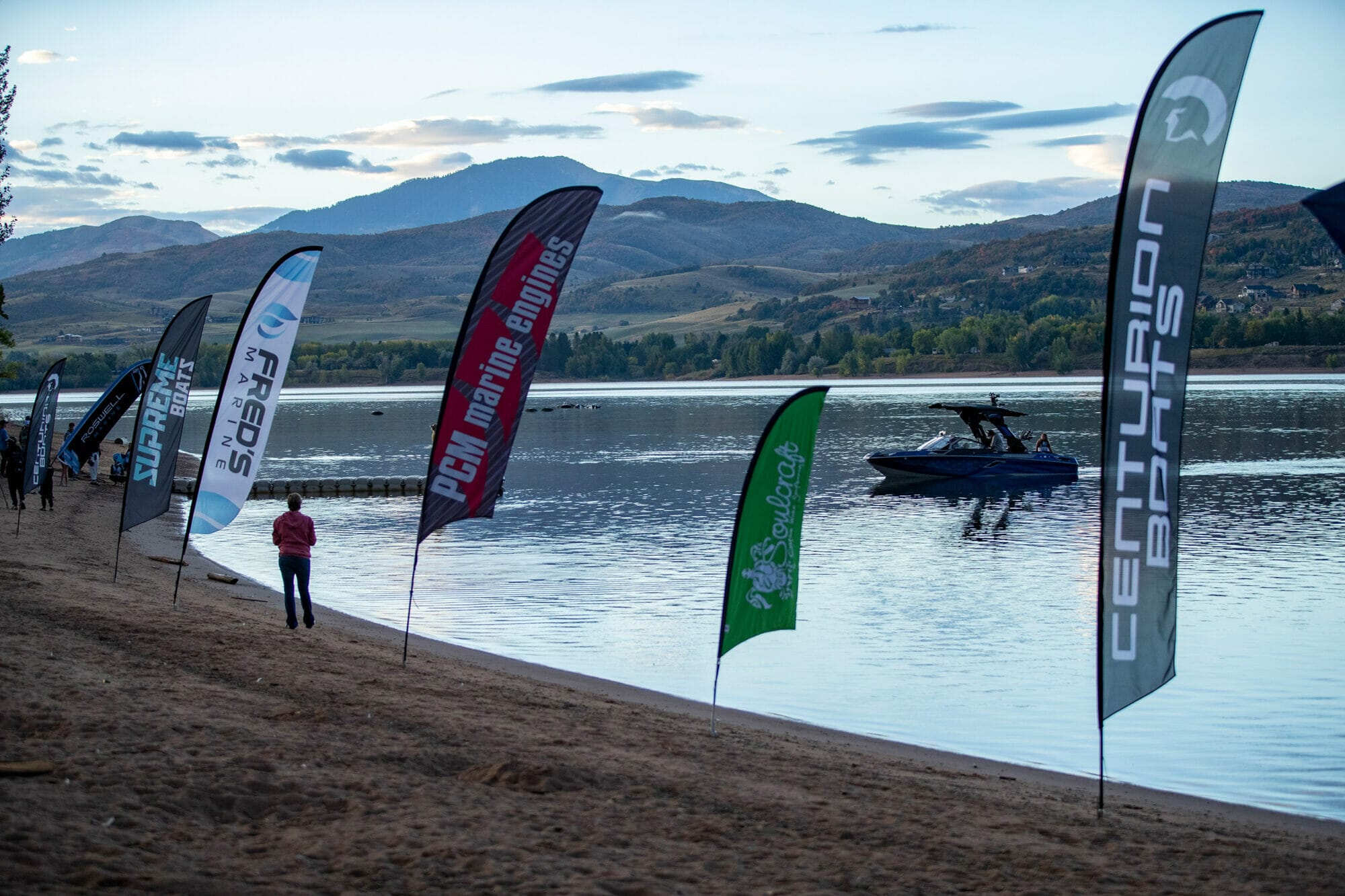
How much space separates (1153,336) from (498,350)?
6.87m

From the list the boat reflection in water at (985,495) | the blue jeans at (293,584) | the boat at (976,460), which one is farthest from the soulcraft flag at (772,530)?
the boat at (976,460)

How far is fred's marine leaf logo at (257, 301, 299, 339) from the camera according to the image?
603 inches

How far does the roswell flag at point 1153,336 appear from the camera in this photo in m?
8.00

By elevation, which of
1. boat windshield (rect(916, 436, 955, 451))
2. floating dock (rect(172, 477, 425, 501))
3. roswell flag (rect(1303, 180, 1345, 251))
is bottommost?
floating dock (rect(172, 477, 425, 501))

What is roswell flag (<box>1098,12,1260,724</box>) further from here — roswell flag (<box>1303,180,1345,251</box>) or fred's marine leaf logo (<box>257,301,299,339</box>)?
fred's marine leaf logo (<box>257,301,299,339</box>)

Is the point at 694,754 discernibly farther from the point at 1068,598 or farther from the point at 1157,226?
the point at 1068,598

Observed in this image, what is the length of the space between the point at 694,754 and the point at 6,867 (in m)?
5.93

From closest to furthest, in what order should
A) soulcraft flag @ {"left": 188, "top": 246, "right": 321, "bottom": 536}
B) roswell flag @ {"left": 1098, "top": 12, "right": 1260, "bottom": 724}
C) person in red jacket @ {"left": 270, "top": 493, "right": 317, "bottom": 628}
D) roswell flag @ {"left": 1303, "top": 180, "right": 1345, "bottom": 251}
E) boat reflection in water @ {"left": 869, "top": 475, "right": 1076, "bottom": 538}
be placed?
1. roswell flag @ {"left": 1303, "top": 180, "right": 1345, "bottom": 251}
2. roswell flag @ {"left": 1098, "top": 12, "right": 1260, "bottom": 724}
3. soulcraft flag @ {"left": 188, "top": 246, "right": 321, "bottom": 536}
4. person in red jacket @ {"left": 270, "top": 493, "right": 317, "bottom": 628}
5. boat reflection in water @ {"left": 869, "top": 475, "right": 1076, "bottom": 538}

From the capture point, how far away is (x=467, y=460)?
1325 centimetres

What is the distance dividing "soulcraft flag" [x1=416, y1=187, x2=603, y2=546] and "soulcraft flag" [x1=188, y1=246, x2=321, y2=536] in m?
3.33

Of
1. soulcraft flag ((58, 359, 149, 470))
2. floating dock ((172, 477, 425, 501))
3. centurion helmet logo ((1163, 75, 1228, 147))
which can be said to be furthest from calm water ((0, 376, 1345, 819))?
centurion helmet logo ((1163, 75, 1228, 147))

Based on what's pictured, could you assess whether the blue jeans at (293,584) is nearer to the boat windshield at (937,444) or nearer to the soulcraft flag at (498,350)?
the soulcraft flag at (498,350)

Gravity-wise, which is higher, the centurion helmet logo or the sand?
the centurion helmet logo

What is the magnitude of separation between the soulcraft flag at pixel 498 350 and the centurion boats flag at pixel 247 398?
3277 millimetres
